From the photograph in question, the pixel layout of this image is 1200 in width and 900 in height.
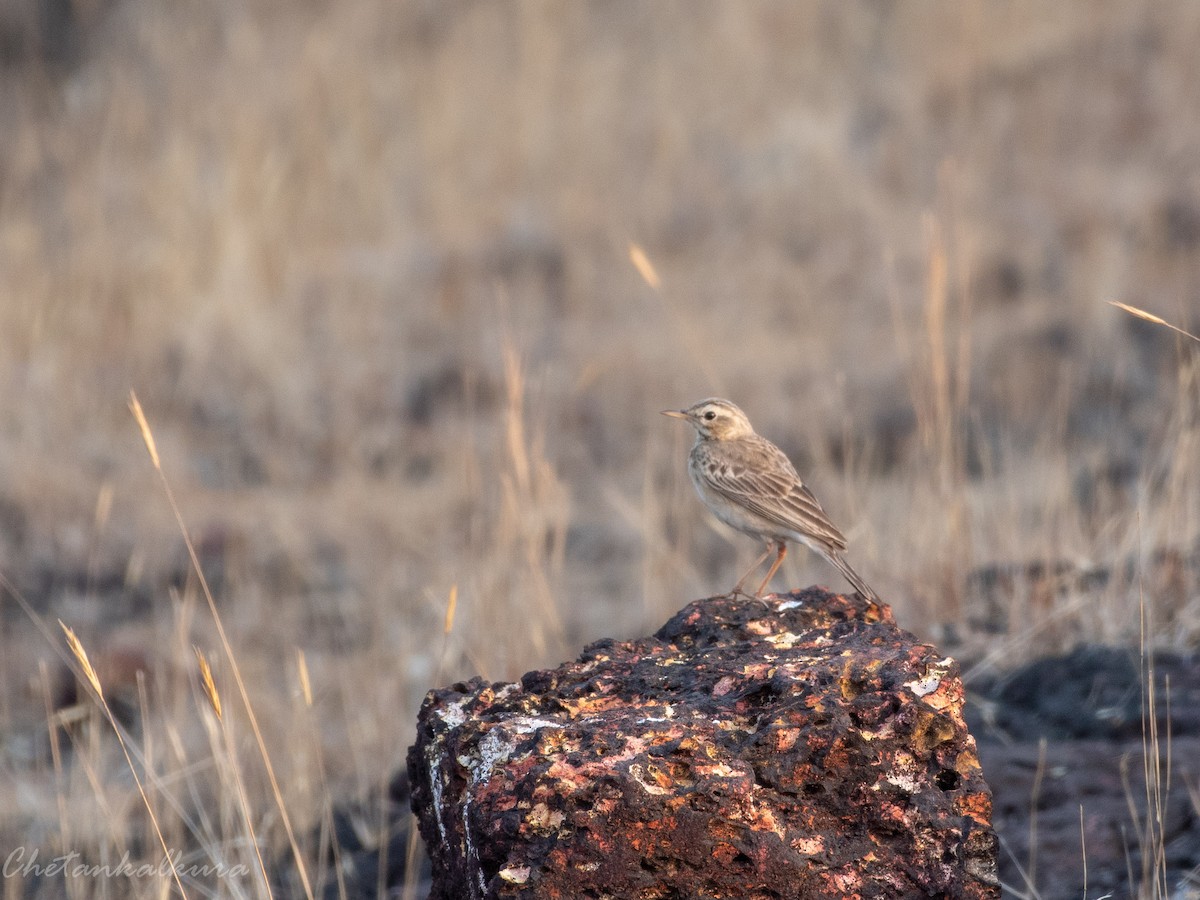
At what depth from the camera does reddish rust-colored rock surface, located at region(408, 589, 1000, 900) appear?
8.91 feet

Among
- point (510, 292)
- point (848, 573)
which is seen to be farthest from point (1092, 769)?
point (510, 292)

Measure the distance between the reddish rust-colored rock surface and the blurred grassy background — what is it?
3214mm

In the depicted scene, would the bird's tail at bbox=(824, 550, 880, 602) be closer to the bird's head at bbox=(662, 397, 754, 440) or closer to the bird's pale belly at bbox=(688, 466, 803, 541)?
the bird's pale belly at bbox=(688, 466, 803, 541)

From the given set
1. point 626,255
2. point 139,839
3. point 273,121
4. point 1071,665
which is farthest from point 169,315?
point 1071,665

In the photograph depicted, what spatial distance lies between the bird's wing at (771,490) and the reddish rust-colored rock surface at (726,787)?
2215mm

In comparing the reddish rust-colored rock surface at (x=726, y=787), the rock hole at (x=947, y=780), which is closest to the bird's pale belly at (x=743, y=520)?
the reddish rust-colored rock surface at (x=726, y=787)

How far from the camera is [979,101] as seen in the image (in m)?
15.0

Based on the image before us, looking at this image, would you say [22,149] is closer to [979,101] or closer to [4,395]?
[4,395]

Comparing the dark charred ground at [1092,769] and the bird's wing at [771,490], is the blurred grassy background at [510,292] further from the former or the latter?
the dark charred ground at [1092,769]

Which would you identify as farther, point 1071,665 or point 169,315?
point 169,315

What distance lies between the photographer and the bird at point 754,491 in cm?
531

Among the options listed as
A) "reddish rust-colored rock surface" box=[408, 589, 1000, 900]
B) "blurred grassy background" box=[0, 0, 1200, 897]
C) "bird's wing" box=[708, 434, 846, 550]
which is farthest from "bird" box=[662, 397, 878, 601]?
"reddish rust-colored rock surface" box=[408, 589, 1000, 900]

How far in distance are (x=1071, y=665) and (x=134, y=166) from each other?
1112 cm

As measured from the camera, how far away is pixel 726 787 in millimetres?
2760
